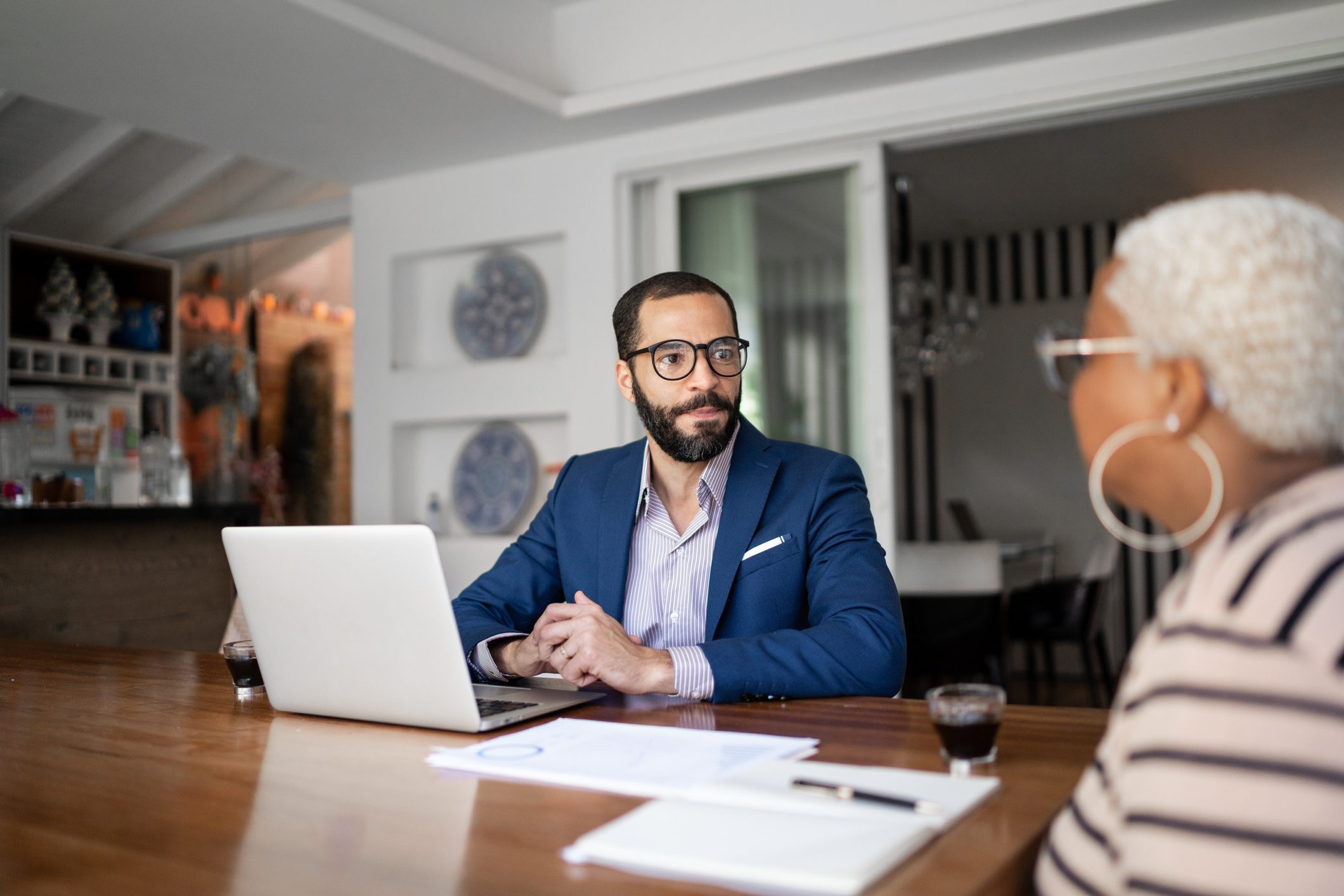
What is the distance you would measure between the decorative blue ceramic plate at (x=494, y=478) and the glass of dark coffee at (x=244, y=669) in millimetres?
3094

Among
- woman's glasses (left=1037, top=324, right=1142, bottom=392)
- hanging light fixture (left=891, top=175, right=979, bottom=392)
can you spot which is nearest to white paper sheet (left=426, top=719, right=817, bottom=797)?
woman's glasses (left=1037, top=324, right=1142, bottom=392)

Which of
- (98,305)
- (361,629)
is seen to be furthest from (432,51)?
(98,305)

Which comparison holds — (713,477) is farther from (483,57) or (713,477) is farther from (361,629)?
(483,57)

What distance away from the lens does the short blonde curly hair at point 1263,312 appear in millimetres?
758

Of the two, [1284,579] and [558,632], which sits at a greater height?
[1284,579]

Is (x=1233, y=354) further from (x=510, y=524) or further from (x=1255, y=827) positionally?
(x=510, y=524)

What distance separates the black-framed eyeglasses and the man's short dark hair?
41 mm

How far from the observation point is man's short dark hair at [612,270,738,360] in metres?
2.09

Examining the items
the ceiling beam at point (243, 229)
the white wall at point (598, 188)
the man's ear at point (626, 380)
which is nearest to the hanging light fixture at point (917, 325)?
the white wall at point (598, 188)

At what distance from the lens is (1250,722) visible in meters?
0.67

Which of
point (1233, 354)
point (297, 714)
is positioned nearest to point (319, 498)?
point (297, 714)

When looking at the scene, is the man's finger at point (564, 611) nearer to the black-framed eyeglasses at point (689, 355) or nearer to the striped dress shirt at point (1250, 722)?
the black-framed eyeglasses at point (689, 355)

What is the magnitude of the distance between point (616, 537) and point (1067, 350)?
1.21m

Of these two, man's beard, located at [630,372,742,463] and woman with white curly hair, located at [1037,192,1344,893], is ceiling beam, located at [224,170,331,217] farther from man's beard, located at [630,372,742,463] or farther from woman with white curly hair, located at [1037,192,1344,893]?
woman with white curly hair, located at [1037,192,1344,893]
